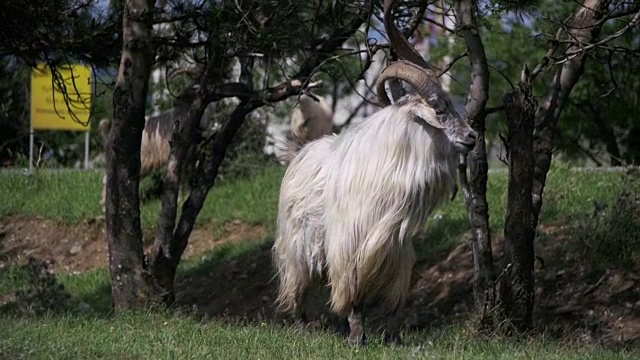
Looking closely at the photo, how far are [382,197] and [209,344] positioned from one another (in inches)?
73.4

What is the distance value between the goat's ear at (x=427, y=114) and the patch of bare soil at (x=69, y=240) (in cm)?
885

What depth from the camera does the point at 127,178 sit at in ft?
34.7

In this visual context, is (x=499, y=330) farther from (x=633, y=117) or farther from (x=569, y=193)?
(x=633, y=117)

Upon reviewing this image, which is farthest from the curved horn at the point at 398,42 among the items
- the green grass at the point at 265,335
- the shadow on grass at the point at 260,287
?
the shadow on grass at the point at 260,287

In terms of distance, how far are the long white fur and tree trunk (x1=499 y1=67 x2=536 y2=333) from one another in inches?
41.5

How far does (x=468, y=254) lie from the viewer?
13859mm

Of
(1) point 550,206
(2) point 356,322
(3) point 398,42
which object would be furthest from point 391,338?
(1) point 550,206

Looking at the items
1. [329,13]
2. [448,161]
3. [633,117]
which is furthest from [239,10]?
[633,117]

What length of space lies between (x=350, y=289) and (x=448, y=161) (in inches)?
50.5

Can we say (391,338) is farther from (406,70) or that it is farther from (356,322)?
(406,70)

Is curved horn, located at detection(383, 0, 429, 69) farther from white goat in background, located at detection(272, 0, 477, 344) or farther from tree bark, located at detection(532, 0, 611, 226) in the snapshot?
tree bark, located at detection(532, 0, 611, 226)

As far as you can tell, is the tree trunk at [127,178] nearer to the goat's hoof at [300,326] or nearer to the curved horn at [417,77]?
the goat's hoof at [300,326]

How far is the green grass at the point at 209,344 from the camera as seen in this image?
738 cm

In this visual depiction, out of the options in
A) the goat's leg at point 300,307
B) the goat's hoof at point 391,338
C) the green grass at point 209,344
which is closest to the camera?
the green grass at point 209,344
